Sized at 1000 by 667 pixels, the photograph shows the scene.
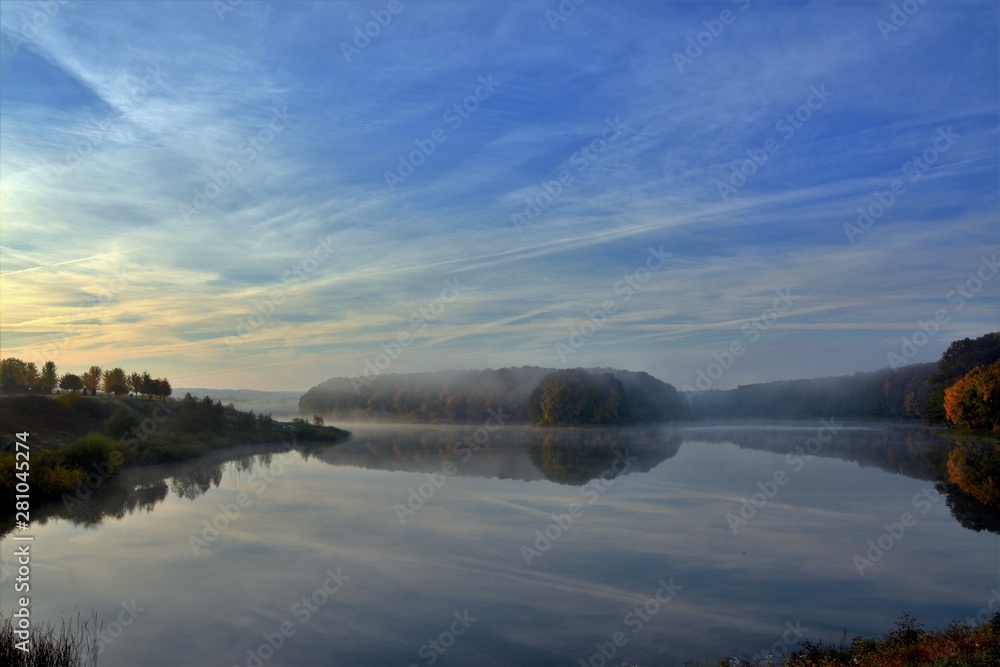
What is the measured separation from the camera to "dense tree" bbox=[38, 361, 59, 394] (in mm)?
49781

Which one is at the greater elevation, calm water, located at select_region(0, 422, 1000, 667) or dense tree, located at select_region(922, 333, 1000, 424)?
dense tree, located at select_region(922, 333, 1000, 424)

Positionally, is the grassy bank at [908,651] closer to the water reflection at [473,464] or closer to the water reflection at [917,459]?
the water reflection at [917,459]

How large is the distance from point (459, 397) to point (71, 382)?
76.4 meters

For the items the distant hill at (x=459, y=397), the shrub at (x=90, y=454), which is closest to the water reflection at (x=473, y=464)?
the shrub at (x=90, y=454)

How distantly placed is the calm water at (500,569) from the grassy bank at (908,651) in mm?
721

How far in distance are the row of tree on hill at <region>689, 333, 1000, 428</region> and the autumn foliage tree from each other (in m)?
0.06

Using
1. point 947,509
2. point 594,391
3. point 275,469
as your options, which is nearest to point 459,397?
point 594,391

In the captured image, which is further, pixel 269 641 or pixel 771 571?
pixel 771 571

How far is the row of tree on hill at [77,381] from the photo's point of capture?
46750 mm

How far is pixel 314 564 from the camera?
1666cm

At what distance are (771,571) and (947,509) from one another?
1278 cm

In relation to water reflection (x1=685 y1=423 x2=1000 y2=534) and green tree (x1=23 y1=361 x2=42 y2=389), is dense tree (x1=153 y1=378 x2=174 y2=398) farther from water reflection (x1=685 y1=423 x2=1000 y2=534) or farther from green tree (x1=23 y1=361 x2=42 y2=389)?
water reflection (x1=685 y1=423 x2=1000 y2=534)

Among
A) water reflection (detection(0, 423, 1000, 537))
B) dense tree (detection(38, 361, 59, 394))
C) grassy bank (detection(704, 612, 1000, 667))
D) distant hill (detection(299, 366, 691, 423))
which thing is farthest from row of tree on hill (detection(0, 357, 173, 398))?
distant hill (detection(299, 366, 691, 423))

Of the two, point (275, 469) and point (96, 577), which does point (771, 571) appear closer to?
point (96, 577)
